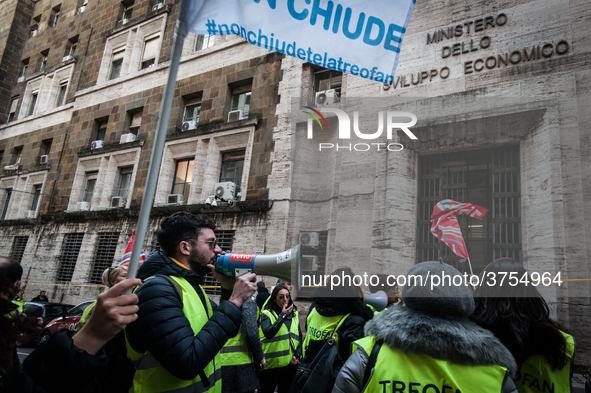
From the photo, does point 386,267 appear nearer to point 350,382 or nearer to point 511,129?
point 511,129

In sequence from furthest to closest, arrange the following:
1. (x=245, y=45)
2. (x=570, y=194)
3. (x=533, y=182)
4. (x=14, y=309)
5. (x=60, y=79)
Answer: (x=60, y=79), (x=245, y=45), (x=533, y=182), (x=570, y=194), (x=14, y=309)

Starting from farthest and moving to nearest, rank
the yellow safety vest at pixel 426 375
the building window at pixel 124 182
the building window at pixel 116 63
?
1. the building window at pixel 116 63
2. the building window at pixel 124 182
3. the yellow safety vest at pixel 426 375

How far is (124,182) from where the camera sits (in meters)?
16.0

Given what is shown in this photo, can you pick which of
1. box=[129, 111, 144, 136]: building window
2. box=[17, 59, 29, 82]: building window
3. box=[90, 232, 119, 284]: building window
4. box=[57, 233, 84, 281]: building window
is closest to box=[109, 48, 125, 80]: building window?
box=[129, 111, 144, 136]: building window

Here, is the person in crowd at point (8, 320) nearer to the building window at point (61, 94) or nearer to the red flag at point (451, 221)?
the red flag at point (451, 221)

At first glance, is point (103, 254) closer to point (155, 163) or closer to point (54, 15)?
point (155, 163)

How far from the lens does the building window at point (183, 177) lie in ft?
46.0

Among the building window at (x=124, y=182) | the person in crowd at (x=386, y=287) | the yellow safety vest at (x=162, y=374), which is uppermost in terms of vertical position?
the building window at (x=124, y=182)

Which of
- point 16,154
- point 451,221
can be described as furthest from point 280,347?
point 16,154

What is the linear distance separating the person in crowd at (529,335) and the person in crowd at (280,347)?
7.81 ft

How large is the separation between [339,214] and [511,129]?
461cm

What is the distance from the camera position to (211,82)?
14375 mm

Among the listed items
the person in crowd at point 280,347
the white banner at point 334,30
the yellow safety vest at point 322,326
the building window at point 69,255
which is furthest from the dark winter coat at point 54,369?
the building window at point 69,255

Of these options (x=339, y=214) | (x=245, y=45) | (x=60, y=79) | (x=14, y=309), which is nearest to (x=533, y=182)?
(x=339, y=214)
